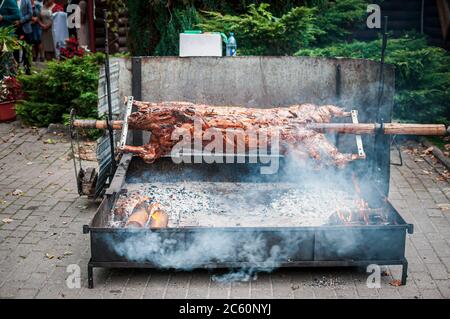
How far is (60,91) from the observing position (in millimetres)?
10789

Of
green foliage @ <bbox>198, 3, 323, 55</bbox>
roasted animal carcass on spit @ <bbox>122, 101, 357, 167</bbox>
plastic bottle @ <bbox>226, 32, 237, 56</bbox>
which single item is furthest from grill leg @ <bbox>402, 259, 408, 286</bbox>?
green foliage @ <bbox>198, 3, 323, 55</bbox>

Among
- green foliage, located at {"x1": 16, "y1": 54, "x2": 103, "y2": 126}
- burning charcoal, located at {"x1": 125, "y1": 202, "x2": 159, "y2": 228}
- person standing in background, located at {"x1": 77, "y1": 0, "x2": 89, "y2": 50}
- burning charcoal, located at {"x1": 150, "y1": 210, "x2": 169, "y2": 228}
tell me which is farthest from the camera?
person standing in background, located at {"x1": 77, "y1": 0, "x2": 89, "y2": 50}

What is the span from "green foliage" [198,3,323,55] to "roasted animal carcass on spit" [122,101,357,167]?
3.87 metres

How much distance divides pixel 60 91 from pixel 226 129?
18.3 ft

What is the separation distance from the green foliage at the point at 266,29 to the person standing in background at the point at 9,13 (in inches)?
246

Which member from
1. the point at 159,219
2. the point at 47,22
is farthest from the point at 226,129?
the point at 47,22

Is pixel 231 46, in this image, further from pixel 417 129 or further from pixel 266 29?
pixel 417 129

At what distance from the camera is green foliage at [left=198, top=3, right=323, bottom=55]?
9828 mm

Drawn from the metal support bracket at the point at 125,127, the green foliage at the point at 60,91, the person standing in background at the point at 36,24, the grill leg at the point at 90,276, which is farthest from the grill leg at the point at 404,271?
the person standing in background at the point at 36,24

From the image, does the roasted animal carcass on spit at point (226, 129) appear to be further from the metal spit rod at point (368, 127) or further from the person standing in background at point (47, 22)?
the person standing in background at point (47, 22)

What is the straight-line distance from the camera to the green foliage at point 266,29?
983cm

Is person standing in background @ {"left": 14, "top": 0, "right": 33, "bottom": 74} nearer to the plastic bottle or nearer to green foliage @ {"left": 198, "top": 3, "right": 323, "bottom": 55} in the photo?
green foliage @ {"left": 198, "top": 3, "right": 323, "bottom": 55}

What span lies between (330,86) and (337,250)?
2.81 meters

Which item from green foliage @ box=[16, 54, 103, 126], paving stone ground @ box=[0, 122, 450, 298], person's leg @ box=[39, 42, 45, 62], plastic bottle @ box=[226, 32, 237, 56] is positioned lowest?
paving stone ground @ box=[0, 122, 450, 298]
